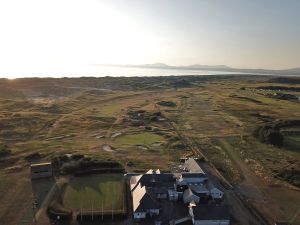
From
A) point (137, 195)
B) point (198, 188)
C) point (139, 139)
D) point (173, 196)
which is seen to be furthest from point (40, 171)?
point (139, 139)

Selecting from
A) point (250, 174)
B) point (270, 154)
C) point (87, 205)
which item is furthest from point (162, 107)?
point (87, 205)

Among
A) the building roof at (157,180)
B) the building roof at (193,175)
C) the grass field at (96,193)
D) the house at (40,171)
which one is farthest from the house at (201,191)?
the house at (40,171)

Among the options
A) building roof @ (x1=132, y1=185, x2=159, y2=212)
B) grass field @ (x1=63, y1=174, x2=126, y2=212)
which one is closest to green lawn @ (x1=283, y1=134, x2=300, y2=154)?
grass field @ (x1=63, y1=174, x2=126, y2=212)

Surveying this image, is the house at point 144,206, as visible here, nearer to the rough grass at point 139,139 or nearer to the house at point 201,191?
the house at point 201,191

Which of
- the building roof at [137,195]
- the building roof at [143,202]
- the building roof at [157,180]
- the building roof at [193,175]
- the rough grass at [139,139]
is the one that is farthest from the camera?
the rough grass at [139,139]

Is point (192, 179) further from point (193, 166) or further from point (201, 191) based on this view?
point (193, 166)

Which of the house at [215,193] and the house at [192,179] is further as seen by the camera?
the house at [192,179]
